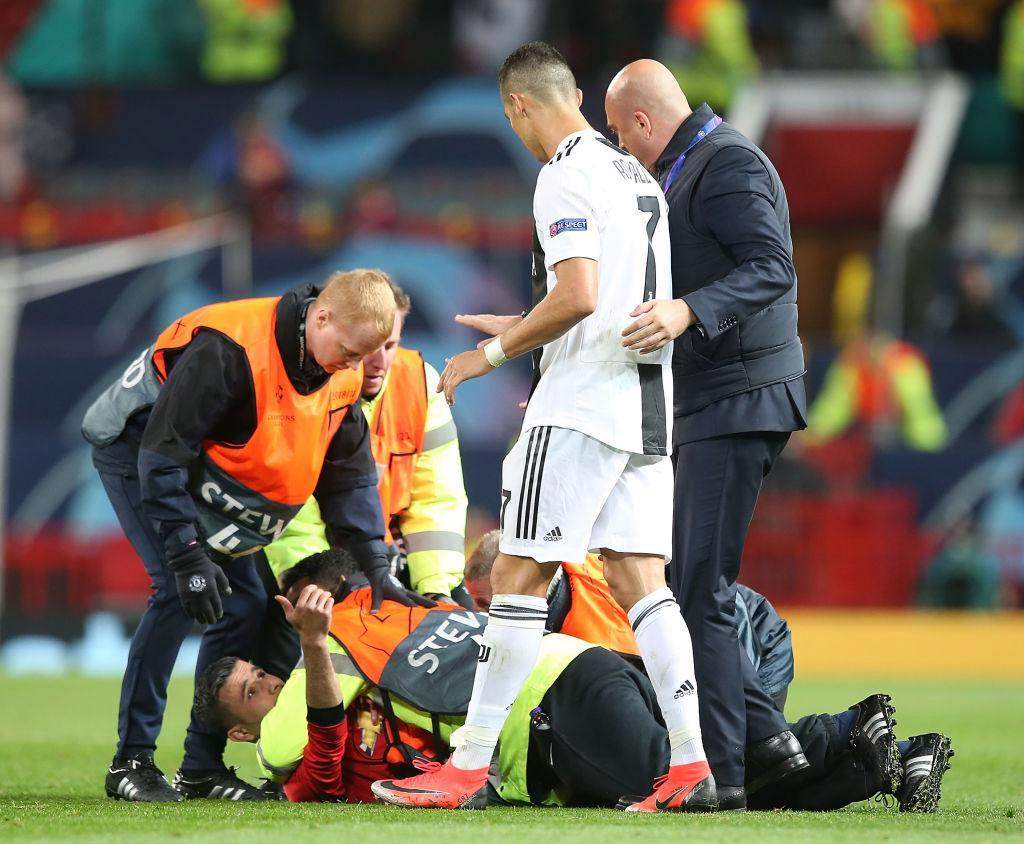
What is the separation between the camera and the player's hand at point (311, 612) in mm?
4848

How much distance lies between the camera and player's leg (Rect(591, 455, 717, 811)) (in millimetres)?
4688

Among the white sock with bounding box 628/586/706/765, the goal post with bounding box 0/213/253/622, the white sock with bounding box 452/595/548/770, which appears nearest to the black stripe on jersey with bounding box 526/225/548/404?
the white sock with bounding box 452/595/548/770

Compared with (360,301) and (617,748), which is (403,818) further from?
(360,301)

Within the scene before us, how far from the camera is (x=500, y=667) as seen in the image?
475cm

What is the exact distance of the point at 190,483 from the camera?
5387mm

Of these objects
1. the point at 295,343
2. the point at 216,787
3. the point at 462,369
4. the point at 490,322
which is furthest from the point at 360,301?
the point at 216,787

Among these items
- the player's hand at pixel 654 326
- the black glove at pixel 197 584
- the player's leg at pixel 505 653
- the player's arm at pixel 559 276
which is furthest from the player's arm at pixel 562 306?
the black glove at pixel 197 584

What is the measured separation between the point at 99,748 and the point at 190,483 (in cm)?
232

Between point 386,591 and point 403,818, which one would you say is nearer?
point 403,818

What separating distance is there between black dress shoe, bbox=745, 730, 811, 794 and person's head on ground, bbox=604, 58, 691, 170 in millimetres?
1918

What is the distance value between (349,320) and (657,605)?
1.32 metres

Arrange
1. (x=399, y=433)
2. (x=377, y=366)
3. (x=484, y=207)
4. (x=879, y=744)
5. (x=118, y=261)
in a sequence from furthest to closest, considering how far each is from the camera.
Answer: (x=484, y=207) → (x=118, y=261) → (x=399, y=433) → (x=377, y=366) → (x=879, y=744)

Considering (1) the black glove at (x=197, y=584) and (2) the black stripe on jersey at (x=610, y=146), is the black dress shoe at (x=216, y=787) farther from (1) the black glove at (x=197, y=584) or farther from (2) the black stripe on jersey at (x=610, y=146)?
(2) the black stripe on jersey at (x=610, y=146)

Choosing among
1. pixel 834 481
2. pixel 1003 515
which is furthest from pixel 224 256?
pixel 1003 515
